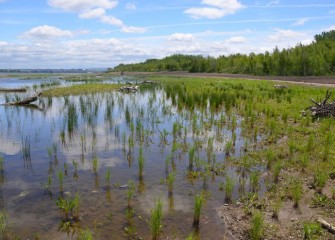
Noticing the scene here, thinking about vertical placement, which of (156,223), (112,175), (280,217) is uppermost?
(156,223)

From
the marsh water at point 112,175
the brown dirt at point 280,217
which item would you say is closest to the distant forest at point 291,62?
the marsh water at point 112,175

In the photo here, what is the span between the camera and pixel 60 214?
7633 millimetres

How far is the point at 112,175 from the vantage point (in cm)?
1024

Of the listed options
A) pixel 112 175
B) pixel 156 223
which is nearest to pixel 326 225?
pixel 156 223

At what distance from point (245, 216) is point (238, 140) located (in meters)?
7.27

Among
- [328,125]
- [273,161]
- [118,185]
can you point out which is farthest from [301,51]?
[118,185]

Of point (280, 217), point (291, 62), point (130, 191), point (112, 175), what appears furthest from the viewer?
point (291, 62)

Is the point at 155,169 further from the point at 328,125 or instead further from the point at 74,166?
the point at 328,125

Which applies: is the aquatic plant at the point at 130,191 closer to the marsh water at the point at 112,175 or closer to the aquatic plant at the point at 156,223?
the marsh water at the point at 112,175

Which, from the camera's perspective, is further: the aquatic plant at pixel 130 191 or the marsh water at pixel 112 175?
the aquatic plant at pixel 130 191

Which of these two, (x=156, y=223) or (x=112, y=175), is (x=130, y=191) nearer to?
(x=156, y=223)

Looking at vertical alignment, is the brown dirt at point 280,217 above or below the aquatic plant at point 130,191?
below

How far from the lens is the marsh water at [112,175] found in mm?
7246

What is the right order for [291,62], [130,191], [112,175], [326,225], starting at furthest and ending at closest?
[291,62], [112,175], [130,191], [326,225]
